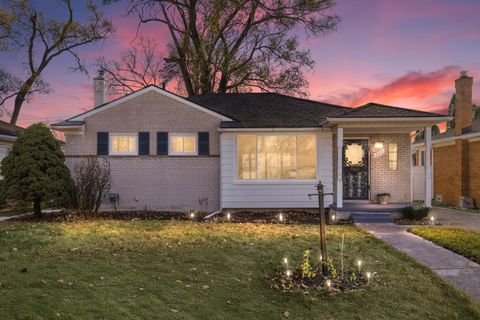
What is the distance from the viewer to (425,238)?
9680 mm

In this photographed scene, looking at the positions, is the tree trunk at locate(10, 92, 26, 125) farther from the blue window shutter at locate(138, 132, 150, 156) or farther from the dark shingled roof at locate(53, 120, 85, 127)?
the blue window shutter at locate(138, 132, 150, 156)

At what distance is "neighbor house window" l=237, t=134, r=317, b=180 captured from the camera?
1424 centimetres

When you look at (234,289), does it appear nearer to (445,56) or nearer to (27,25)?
(445,56)

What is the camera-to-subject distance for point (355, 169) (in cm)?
1436

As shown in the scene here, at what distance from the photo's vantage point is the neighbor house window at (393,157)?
14.4 meters

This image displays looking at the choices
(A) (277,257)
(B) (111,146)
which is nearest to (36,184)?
(B) (111,146)

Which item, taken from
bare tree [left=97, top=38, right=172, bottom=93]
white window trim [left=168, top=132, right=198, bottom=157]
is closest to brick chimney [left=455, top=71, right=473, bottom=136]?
white window trim [left=168, top=132, right=198, bottom=157]

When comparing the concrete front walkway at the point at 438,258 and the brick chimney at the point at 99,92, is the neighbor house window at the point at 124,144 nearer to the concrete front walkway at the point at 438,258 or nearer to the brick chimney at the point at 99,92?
the brick chimney at the point at 99,92

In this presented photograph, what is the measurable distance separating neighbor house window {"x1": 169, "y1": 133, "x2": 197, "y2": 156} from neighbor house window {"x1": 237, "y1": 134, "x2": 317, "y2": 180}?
166 cm

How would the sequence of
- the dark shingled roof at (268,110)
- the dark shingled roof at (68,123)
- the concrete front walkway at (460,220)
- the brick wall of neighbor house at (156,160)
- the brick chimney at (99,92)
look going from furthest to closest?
1. the brick chimney at (99,92)
2. the brick wall of neighbor house at (156,160)
3. the dark shingled roof at (268,110)
4. the dark shingled roof at (68,123)
5. the concrete front walkway at (460,220)

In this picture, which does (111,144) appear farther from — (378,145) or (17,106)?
(17,106)

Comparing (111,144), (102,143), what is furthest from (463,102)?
(102,143)

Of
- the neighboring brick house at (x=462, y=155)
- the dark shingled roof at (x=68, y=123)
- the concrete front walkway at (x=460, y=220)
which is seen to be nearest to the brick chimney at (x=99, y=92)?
the dark shingled roof at (x=68, y=123)

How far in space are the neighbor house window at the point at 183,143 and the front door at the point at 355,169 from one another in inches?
215
